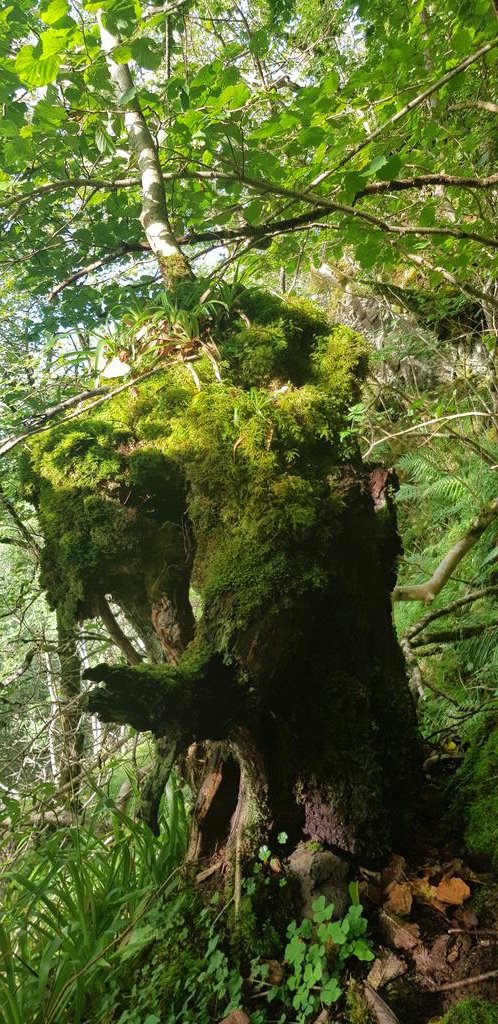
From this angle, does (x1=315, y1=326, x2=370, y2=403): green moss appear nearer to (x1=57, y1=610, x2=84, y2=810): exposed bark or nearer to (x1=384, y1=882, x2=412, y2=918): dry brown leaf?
(x1=57, y1=610, x2=84, y2=810): exposed bark

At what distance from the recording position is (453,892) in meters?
1.61

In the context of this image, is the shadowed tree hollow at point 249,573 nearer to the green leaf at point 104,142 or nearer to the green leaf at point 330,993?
the green leaf at point 330,993

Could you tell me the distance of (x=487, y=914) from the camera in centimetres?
155

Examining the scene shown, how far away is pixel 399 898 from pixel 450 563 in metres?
2.59

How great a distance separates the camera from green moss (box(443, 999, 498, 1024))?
1.26 metres

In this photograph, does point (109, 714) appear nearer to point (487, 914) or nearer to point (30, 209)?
point (487, 914)

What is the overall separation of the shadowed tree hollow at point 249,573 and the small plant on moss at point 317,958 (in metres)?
0.22

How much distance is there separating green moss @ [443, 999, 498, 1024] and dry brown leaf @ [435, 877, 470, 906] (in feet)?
0.94

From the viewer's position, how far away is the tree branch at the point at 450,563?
3.73m

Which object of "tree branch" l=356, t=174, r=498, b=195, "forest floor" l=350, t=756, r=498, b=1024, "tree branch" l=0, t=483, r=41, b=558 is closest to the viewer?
"forest floor" l=350, t=756, r=498, b=1024

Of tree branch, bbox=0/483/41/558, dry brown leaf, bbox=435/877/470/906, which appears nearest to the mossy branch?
dry brown leaf, bbox=435/877/470/906

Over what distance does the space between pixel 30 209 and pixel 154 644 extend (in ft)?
9.77

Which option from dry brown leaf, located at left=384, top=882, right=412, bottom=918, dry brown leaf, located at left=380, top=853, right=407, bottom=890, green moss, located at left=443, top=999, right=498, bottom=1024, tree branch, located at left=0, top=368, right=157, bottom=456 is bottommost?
green moss, located at left=443, top=999, right=498, bottom=1024

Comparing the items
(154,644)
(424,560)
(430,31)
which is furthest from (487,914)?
(424,560)
